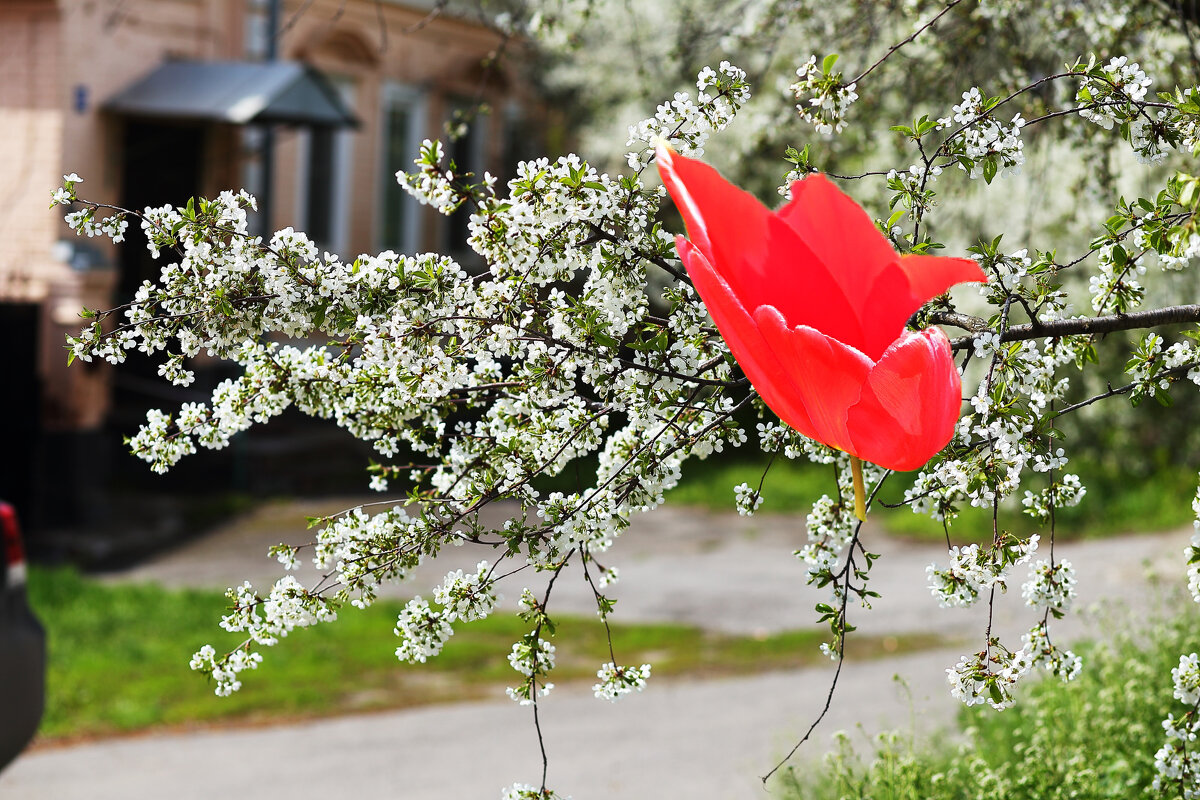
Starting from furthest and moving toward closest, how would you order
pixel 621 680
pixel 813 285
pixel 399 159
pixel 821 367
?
→ pixel 399 159, pixel 621 680, pixel 813 285, pixel 821 367

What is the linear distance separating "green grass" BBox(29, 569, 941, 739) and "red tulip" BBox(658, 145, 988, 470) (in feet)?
19.4

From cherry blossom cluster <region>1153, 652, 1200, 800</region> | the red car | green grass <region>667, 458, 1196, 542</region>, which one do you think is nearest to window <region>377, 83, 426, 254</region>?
green grass <region>667, 458, 1196, 542</region>

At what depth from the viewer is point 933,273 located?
2.17 meters

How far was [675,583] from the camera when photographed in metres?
10.5

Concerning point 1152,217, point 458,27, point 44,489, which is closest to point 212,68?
point 44,489

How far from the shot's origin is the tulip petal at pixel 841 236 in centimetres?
218

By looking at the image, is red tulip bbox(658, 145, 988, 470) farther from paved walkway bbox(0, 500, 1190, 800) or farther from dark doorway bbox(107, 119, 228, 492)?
dark doorway bbox(107, 119, 228, 492)

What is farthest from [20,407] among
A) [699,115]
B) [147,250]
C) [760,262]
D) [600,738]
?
[760,262]

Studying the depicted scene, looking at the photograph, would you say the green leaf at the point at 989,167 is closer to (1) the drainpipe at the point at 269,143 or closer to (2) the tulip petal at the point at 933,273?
(2) the tulip petal at the point at 933,273

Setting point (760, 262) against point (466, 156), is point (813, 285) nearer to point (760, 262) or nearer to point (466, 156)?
point (760, 262)

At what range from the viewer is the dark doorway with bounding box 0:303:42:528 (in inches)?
415

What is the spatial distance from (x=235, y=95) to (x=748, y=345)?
34.4ft

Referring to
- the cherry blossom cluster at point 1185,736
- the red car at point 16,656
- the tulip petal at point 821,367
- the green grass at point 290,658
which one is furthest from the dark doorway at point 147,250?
the tulip petal at point 821,367

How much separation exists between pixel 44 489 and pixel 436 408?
28.3 feet
